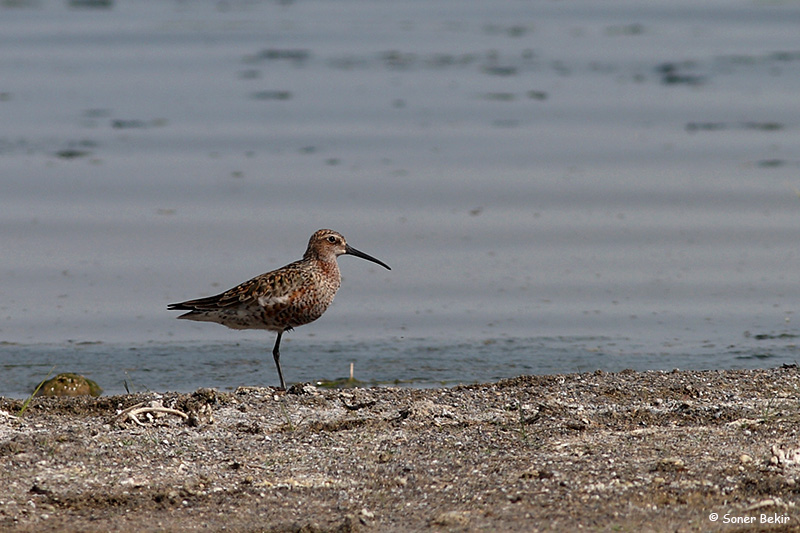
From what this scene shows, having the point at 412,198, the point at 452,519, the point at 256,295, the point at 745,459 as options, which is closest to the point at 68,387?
the point at 256,295

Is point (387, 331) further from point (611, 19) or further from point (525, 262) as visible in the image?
point (611, 19)

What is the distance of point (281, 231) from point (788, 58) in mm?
10905

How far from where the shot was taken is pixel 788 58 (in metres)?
19.7

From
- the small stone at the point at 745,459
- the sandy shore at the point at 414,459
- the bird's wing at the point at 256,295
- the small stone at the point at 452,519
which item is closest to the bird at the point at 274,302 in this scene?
the bird's wing at the point at 256,295

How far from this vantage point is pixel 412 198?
1317 centimetres

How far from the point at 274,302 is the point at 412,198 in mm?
4867

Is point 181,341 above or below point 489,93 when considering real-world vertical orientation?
below

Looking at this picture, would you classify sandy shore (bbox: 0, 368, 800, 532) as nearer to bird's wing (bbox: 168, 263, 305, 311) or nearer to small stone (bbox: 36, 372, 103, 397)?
small stone (bbox: 36, 372, 103, 397)

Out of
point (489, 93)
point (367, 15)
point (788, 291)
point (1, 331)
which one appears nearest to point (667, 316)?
point (788, 291)

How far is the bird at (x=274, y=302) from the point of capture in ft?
27.9

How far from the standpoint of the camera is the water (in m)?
9.59

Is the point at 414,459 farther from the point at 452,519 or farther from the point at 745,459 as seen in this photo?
the point at 745,459

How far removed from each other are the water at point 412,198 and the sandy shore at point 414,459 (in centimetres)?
188

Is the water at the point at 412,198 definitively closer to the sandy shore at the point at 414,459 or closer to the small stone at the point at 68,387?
the small stone at the point at 68,387
